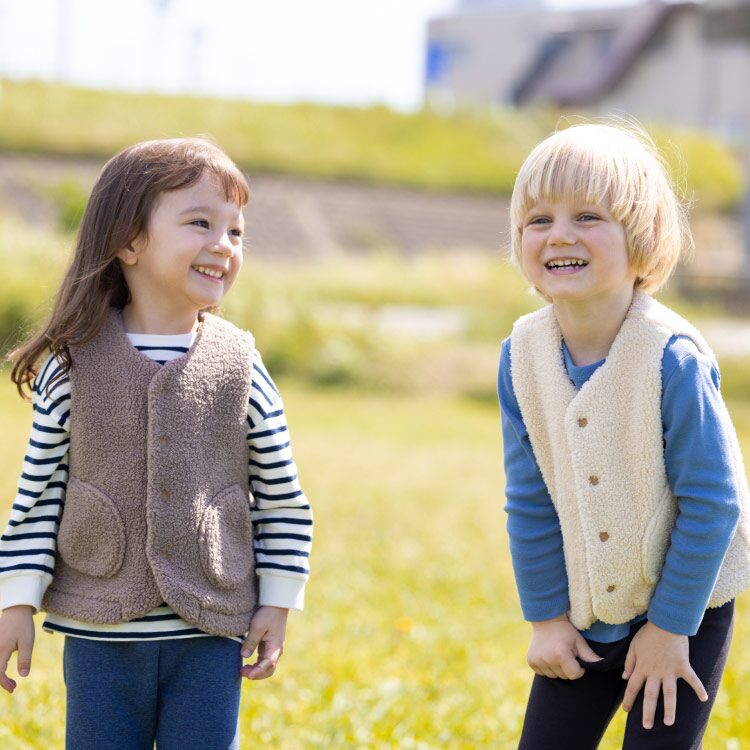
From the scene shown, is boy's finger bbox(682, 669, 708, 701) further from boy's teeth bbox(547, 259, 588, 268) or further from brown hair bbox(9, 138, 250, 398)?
brown hair bbox(9, 138, 250, 398)

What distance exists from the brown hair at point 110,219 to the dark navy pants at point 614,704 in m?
1.07

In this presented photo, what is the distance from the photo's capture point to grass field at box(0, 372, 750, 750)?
314cm

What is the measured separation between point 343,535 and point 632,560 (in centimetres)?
405

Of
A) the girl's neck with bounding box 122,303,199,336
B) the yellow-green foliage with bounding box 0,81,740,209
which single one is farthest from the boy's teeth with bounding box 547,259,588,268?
the yellow-green foliage with bounding box 0,81,740,209

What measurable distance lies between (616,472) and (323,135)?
80.4ft

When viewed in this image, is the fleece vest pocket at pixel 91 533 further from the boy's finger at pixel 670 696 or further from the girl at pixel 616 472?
the boy's finger at pixel 670 696

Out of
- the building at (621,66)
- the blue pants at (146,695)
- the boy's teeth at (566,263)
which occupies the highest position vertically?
the building at (621,66)

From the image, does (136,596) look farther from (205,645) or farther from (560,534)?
(560,534)

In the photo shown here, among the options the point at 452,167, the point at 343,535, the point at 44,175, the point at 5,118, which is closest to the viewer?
the point at 343,535

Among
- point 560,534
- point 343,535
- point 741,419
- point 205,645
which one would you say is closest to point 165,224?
point 205,645

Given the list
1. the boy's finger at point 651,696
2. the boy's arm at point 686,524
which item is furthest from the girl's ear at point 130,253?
the boy's finger at point 651,696

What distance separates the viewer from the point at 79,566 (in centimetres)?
205

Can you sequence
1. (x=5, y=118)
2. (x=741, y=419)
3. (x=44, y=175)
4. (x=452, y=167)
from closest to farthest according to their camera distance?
(x=741, y=419) < (x=44, y=175) < (x=5, y=118) < (x=452, y=167)

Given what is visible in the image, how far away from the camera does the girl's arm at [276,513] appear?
2.10 meters
